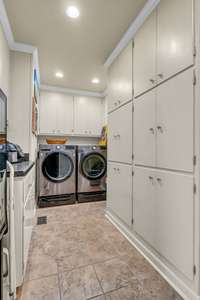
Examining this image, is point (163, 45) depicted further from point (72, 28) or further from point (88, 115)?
point (88, 115)

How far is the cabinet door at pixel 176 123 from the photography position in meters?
1.18

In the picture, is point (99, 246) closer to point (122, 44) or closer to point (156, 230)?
point (156, 230)

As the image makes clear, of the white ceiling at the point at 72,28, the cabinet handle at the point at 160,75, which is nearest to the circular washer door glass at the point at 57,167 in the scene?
the white ceiling at the point at 72,28

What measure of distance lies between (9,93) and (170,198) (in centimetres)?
231

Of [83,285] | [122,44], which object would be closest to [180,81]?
[122,44]

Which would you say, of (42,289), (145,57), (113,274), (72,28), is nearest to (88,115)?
(72,28)

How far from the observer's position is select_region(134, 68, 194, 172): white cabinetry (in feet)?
3.90

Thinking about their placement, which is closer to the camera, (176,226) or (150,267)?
(176,226)

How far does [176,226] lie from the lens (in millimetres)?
1281

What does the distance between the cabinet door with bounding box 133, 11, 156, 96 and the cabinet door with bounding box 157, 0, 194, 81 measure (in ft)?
0.29

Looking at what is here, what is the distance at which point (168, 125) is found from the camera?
4.53 feet

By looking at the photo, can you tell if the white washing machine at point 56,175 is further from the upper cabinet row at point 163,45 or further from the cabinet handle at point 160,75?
the cabinet handle at point 160,75

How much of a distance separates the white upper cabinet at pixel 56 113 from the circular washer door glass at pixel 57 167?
841mm

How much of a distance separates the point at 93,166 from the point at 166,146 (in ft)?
7.43
